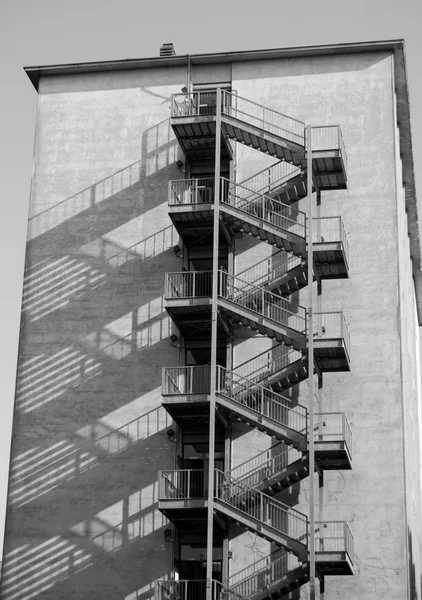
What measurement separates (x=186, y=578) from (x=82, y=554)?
158 inches

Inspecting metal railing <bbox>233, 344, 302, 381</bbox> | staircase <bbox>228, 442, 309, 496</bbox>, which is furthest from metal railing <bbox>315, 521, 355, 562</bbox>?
metal railing <bbox>233, 344, 302, 381</bbox>

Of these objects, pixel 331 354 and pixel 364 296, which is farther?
pixel 364 296

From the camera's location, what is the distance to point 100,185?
5325 cm

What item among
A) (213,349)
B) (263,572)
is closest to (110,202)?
(213,349)

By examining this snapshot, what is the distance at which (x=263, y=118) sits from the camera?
52344mm

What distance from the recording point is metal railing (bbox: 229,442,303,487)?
1871 inches

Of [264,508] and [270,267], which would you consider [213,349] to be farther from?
[264,508]

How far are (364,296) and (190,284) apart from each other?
6816 millimetres

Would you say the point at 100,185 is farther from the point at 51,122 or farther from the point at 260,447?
the point at 260,447

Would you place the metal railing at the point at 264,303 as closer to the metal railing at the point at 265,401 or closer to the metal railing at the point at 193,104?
the metal railing at the point at 265,401

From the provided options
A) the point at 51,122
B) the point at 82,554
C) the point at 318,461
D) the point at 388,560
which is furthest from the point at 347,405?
→ the point at 51,122

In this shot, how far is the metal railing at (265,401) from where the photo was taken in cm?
4747

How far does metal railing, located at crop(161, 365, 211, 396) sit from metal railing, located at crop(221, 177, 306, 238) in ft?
21.1

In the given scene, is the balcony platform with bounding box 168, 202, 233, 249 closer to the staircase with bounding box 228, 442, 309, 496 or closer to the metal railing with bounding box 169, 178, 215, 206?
Answer: the metal railing with bounding box 169, 178, 215, 206
